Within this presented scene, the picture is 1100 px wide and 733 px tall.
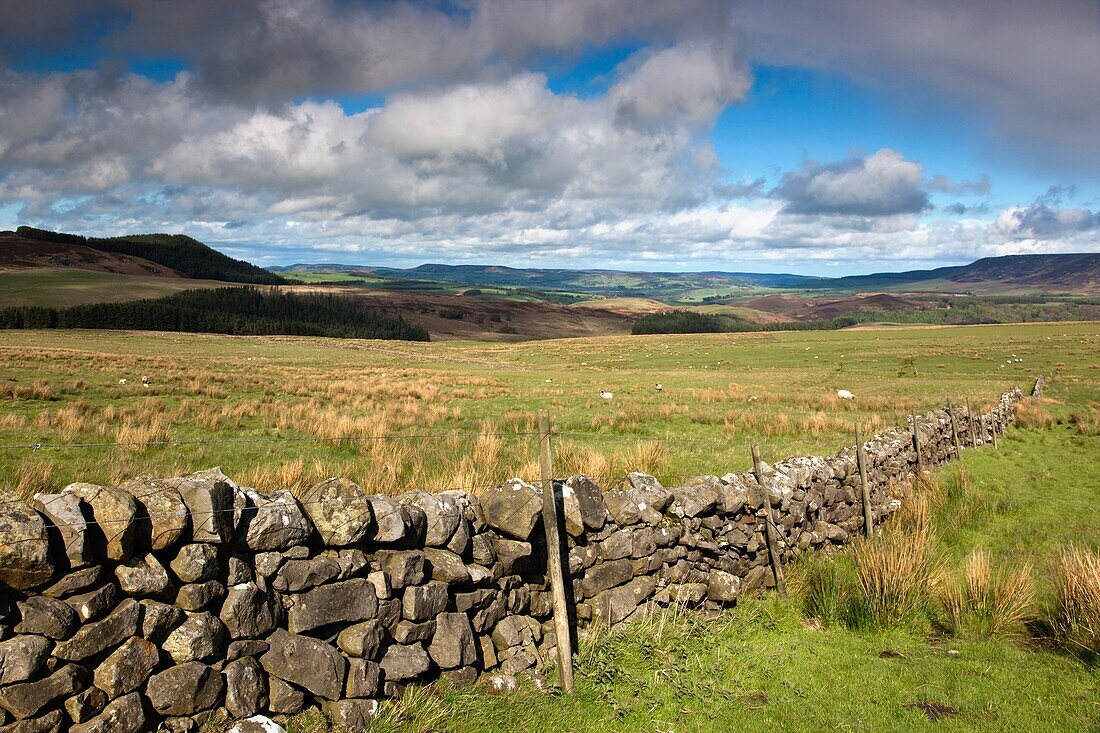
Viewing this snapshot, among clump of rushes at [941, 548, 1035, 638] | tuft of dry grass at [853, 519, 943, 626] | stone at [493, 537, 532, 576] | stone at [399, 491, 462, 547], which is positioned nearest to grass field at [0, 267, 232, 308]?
stone at [399, 491, 462, 547]

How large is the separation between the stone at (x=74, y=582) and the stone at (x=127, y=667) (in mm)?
477

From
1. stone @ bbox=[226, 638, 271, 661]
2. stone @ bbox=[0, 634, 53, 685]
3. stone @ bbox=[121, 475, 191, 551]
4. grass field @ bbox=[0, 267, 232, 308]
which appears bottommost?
stone @ bbox=[226, 638, 271, 661]

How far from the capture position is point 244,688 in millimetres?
4562

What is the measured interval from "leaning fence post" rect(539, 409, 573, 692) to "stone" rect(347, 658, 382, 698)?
1.72 m

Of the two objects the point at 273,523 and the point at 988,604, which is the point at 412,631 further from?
the point at 988,604

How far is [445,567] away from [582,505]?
182 centimetres

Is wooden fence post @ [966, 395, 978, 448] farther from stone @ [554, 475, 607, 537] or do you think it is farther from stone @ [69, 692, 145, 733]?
stone @ [69, 692, 145, 733]

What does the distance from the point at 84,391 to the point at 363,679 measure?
18055mm

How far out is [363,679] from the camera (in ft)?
16.5

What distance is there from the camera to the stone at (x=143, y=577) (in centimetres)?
425

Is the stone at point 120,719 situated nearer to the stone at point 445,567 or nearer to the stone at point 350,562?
the stone at point 350,562

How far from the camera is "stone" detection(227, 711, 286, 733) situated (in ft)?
14.6

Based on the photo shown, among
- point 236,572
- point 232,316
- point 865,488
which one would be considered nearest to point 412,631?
point 236,572

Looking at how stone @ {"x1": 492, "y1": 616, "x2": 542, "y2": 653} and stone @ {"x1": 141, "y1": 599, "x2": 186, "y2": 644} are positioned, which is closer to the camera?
stone @ {"x1": 141, "y1": 599, "x2": 186, "y2": 644}
